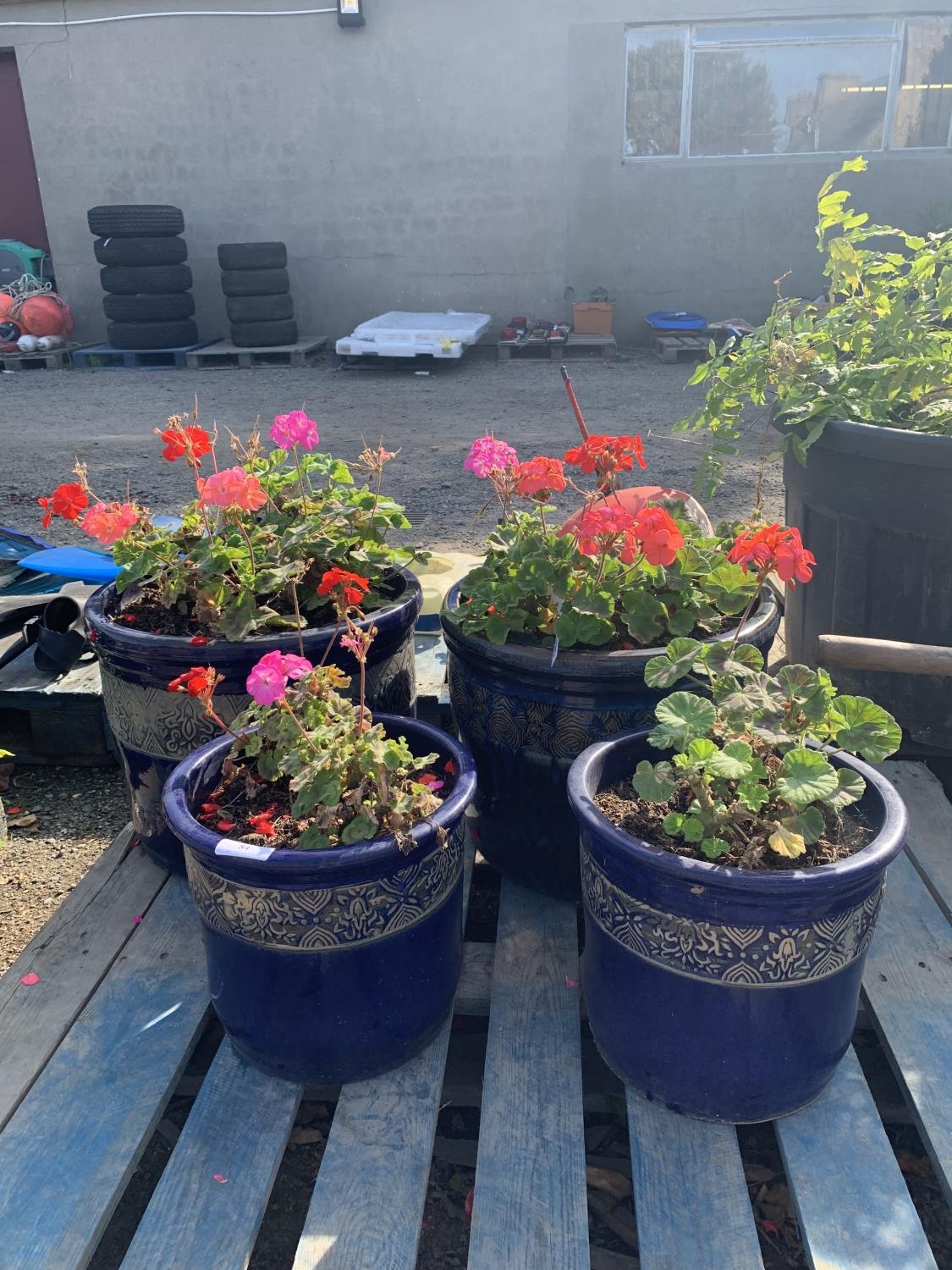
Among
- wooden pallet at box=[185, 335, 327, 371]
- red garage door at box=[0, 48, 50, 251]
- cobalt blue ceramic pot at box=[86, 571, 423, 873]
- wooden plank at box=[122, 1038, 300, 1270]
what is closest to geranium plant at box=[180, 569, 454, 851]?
cobalt blue ceramic pot at box=[86, 571, 423, 873]

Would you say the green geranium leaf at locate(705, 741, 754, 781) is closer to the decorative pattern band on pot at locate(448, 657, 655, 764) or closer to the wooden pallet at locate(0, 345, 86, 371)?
the decorative pattern band on pot at locate(448, 657, 655, 764)

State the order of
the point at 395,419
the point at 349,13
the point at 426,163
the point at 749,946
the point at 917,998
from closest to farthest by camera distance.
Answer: the point at 749,946 → the point at 917,998 → the point at 395,419 → the point at 349,13 → the point at 426,163

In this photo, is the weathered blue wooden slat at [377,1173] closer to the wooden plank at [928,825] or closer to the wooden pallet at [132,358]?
the wooden plank at [928,825]

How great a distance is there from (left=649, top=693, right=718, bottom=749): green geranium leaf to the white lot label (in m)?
0.56

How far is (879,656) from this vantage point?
5.85ft

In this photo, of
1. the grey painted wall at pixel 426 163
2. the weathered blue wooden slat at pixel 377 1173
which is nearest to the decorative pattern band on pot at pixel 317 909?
the weathered blue wooden slat at pixel 377 1173

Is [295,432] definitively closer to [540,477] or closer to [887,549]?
[540,477]

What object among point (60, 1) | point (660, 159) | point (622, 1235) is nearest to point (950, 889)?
point (622, 1235)

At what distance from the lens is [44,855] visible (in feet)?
7.86

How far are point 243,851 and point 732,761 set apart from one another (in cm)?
68

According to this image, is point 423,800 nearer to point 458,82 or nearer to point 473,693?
point 473,693

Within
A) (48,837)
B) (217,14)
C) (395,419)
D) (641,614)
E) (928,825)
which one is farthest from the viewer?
(217,14)

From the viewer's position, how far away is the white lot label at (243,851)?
4.50 feet

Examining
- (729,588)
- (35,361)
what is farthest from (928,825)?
(35,361)
